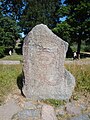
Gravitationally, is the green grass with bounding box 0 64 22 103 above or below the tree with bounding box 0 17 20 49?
below

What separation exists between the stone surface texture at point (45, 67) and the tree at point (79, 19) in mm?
20716

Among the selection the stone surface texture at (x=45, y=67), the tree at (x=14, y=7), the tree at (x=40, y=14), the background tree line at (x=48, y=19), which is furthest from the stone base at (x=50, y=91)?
the tree at (x=14, y=7)

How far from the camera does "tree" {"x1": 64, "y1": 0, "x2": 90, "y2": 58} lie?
25859 mm

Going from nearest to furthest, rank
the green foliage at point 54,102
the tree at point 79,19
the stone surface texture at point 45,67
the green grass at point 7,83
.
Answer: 1. the green foliage at point 54,102
2. the stone surface texture at point 45,67
3. the green grass at point 7,83
4. the tree at point 79,19

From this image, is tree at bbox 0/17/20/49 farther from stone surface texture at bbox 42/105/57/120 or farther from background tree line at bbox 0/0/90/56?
stone surface texture at bbox 42/105/57/120

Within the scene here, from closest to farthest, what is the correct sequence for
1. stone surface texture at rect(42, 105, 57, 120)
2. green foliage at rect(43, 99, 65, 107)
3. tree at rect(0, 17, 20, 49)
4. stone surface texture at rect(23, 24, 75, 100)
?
1. stone surface texture at rect(42, 105, 57, 120)
2. green foliage at rect(43, 99, 65, 107)
3. stone surface texture at rect(23, 24, 75, 100)
4. tree at rect(0, 17, 20, 49)

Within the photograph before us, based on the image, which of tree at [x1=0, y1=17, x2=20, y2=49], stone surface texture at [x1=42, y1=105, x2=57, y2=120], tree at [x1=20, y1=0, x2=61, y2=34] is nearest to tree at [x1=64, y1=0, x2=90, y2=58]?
tree at [x1=20, y1=0, x2=61, y2=34]

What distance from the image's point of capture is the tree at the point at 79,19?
25.9 meters

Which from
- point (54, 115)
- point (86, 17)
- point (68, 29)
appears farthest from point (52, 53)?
point (86, 17)

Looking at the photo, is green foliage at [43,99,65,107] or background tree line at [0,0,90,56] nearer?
green foliage at [43,99,65,107]

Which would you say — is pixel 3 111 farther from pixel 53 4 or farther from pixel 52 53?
pixel 53 4

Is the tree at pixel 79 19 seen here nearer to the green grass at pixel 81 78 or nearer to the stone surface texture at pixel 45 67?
the green grass at pixel 81 78

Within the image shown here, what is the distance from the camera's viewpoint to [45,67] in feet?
18.2

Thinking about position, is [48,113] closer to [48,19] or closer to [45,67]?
[45,67]
